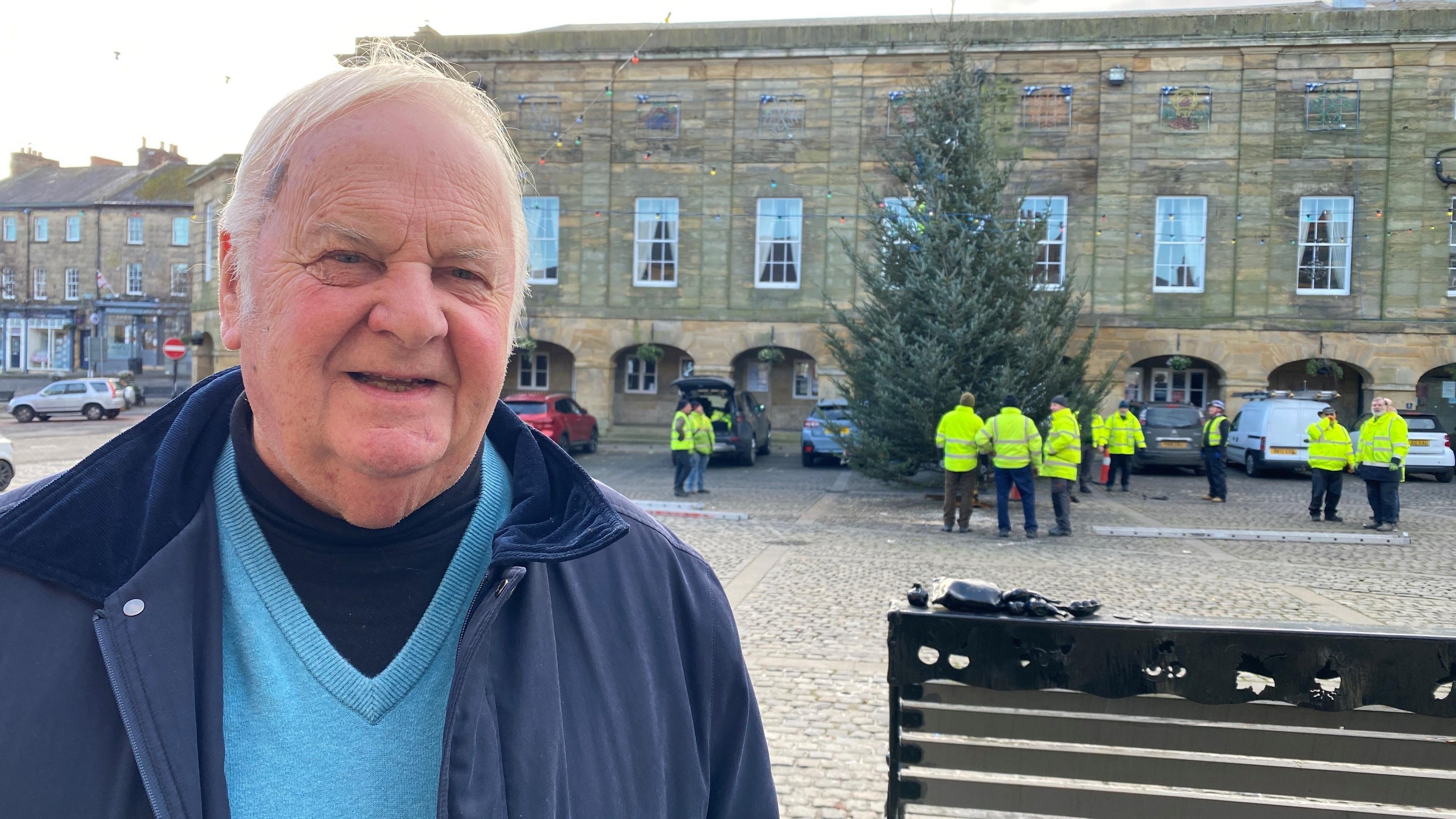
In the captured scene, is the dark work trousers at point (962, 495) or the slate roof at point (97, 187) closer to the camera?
the dark work trousers at point (962, 495)

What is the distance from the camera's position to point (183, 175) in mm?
56188

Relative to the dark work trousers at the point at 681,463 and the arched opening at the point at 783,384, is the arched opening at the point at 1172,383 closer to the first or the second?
the arched opening at the point at 783,384

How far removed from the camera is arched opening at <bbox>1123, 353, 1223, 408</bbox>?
28.0 m

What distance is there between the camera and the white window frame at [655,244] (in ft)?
93.8

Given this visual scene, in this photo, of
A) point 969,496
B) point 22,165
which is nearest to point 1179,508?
point 969,496

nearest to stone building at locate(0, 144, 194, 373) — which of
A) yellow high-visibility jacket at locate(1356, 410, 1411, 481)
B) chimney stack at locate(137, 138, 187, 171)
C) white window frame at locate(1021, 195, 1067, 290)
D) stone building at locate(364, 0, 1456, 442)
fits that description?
chimney stack at locate(137, 138, 187, 171)

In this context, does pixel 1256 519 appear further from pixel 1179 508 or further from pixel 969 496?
pixel 969 496

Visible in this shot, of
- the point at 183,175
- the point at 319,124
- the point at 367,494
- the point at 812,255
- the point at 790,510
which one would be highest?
the point at 183,175

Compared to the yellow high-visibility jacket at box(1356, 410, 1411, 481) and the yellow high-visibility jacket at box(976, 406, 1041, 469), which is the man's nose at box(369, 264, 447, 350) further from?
the yellow high-visibility jacket at box(1356, 410, 1411, 481)

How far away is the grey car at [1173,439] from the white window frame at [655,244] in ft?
44.3

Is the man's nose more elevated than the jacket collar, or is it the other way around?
the man's nose

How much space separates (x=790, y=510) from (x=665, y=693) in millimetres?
13659

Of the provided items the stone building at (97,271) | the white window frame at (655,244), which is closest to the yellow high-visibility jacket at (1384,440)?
the white window frame at (655,244)

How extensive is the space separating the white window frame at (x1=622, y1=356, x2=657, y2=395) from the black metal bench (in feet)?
90.5
